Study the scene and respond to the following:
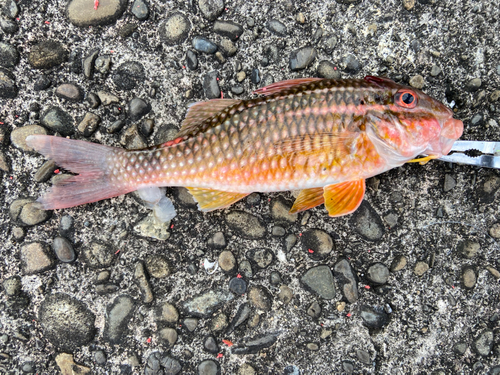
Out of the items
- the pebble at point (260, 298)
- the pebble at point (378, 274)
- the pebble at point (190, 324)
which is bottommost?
the pebble at point (190, 324)

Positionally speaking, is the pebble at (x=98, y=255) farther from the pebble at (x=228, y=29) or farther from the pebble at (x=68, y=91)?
the pebble at (x=228, y=29)

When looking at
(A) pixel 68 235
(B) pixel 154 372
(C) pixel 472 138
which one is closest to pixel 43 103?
(A) pixel 68 235

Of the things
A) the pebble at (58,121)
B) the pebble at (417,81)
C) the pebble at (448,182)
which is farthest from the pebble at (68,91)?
the pebble at (448,182)

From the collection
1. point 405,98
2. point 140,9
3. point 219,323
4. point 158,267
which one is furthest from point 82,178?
point 405,98

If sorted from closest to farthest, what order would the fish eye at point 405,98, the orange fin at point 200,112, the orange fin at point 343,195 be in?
1. the fish eye at point 405,98
2. the orange fin at point 343,195
3. the orange fin at point 200,112

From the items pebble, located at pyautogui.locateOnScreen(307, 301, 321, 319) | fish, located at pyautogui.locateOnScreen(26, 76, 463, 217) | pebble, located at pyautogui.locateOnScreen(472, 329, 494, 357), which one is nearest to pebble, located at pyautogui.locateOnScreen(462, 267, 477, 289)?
pebble, located at pyautogui.locateOnScreen(472, 329, 494, 357)

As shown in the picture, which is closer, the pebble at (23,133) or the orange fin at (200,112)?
the orange fin at (200,112)
